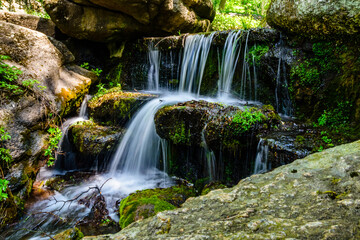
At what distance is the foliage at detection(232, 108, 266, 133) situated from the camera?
427 centimetres

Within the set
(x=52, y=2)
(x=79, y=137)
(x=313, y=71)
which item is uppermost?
(x=52, y=2)

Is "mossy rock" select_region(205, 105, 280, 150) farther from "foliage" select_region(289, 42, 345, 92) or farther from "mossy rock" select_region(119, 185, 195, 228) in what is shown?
"foliage" select_region(289, 42, 345, 92)

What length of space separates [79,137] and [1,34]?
3.26 metres

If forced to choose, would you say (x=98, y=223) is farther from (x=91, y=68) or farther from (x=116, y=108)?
(x=91, y=68)

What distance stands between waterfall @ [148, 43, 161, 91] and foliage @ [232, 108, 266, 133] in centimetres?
514

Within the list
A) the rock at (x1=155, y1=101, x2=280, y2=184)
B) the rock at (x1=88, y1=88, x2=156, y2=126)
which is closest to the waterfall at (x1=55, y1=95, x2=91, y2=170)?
the rock at (x1=88, y1=88, x2=156, y2=126)

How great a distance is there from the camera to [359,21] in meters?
4.21

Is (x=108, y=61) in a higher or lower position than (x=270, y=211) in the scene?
higher

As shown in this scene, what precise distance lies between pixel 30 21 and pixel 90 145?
6.44 m

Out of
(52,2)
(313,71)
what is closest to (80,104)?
(52,2)

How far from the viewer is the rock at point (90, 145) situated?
561cm

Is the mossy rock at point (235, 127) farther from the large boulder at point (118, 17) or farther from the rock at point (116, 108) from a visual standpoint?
the large boulder at point (118, 17)

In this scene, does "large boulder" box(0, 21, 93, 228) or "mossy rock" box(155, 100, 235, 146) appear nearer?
"large boulder" box(0, 21, 93, 228)

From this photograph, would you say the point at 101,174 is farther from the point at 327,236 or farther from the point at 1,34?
the point at 327,236
